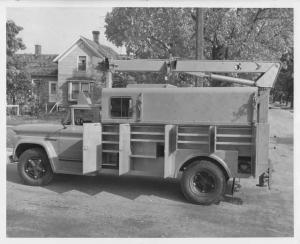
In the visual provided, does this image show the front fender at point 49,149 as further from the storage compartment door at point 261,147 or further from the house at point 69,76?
the house at point 69,76

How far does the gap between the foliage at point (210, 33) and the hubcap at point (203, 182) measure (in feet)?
24.0

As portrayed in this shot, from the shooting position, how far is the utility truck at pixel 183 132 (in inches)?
295

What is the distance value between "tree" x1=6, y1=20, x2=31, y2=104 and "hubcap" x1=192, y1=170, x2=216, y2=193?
15704 millimetres

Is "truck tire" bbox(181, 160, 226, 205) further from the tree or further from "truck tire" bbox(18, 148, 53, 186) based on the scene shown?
the tree

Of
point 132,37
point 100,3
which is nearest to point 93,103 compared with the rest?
point 100,3

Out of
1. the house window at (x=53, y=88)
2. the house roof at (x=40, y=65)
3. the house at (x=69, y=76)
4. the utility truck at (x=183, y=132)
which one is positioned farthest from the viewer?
the house window at (x=53, y=88)

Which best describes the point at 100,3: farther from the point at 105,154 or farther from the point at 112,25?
the point at 112,25

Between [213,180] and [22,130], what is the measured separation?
4.58 metres

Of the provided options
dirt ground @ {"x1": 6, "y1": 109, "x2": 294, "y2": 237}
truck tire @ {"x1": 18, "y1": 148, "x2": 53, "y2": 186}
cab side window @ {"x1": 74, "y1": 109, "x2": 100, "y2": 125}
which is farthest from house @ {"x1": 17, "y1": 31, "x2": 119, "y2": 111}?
dirt ground @ {"x1": 6, "y1": 109, "x2": 294, "y2": 237}

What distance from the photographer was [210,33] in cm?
1577

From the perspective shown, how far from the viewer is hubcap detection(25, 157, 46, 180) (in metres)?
8.91

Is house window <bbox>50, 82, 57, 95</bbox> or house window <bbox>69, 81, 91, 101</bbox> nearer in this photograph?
house window <bbox>69, 81, 91, 101</bbox>

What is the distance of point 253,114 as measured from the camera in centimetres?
741

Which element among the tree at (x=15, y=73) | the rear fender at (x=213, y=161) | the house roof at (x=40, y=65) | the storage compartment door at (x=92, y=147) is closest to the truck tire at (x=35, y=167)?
the storage compartment door at (x=92, y=147)
